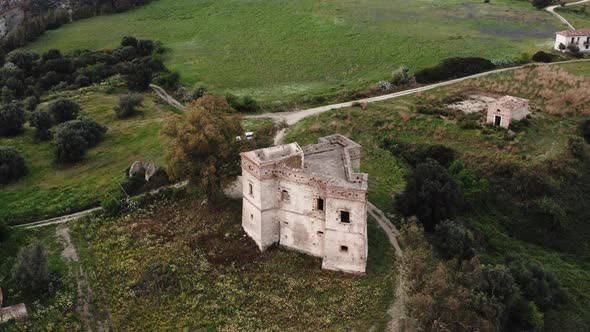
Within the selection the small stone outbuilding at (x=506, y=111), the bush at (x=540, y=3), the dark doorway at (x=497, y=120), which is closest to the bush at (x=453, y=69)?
the small stone outbuilding at (x=506, y=111)

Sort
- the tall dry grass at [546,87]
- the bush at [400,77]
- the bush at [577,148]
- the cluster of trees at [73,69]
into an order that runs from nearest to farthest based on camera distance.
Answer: the bush at [577,148]
the tall dry grass at [546,87]
the bush at [400,77]
the cluster of trees at [73,69]

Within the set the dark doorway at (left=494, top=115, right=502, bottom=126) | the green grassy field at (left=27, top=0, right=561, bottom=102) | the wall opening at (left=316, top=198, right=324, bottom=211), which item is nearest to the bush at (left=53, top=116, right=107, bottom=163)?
the green grassy field at (left=27, top=0, right=561, bottom=102)

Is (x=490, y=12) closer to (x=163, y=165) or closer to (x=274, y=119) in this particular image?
(x=274, y=119)

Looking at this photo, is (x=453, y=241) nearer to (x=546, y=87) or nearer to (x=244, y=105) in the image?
(x=244, y=105)

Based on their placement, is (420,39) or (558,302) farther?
(420,39)

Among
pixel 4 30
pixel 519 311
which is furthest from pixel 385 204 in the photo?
pixel 4 30

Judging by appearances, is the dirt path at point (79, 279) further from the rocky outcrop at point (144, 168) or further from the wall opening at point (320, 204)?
the wall opening at point (320, 204)
